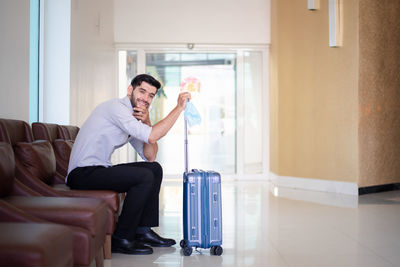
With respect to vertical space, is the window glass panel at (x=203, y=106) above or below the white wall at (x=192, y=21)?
below

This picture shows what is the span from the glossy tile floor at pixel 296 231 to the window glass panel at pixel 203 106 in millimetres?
2385

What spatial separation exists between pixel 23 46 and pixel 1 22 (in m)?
0.48

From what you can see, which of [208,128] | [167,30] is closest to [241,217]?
[208,128]

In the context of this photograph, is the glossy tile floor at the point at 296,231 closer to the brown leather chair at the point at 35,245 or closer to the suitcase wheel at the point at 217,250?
the suitcase wheel at the point at 217,250

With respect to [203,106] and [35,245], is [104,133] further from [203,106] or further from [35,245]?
[203,106]

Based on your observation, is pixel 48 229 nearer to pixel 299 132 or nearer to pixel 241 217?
pixel 241 217

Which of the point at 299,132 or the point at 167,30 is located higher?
the point at 167,30

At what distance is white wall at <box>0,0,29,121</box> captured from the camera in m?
3.67

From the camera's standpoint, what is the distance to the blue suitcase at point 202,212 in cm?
290

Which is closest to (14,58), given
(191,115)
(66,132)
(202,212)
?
(66,132)

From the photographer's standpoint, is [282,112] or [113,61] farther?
[113,61]

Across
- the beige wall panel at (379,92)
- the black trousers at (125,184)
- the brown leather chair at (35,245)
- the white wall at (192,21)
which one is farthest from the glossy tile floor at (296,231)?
the white wall at (192,21)

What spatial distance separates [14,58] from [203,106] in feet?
16.7

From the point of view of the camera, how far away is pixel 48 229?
158 cm
